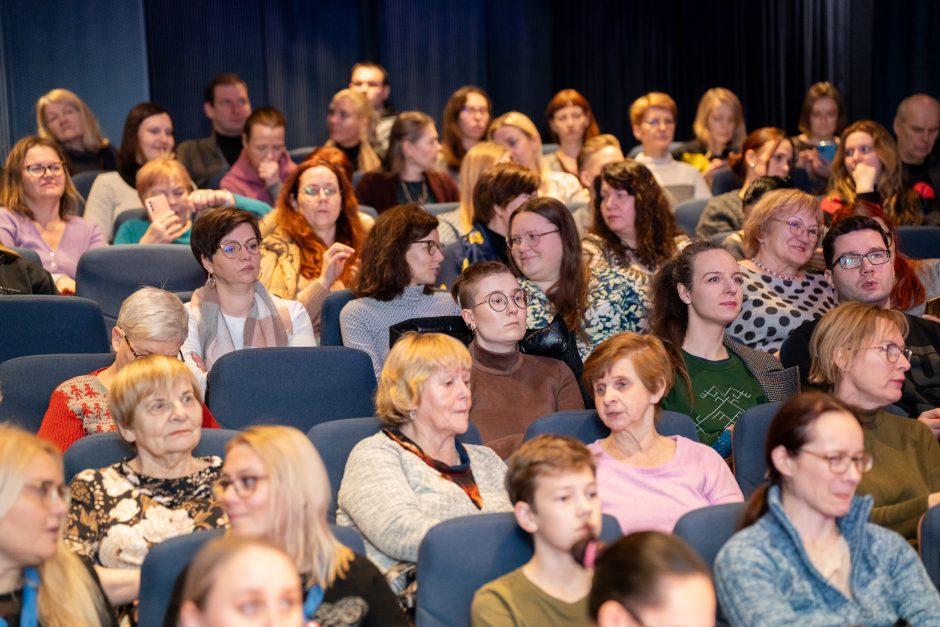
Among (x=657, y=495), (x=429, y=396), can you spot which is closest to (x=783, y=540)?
(x=657, y=495)

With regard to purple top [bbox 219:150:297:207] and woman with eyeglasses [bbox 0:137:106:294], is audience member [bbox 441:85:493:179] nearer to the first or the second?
purple top [bbox 219:150:297:207]

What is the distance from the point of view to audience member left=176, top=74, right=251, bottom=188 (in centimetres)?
653

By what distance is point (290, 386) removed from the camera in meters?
3.67

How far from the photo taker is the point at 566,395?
12.5ft

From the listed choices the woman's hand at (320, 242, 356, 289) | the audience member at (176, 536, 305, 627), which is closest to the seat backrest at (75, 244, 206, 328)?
the woman's hand at (320, 242, 356, 289)

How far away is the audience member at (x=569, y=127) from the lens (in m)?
6.90

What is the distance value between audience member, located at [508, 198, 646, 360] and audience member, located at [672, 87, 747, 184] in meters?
2.69

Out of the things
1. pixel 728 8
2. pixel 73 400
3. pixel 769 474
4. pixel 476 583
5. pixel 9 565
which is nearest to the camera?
pixel 9 565

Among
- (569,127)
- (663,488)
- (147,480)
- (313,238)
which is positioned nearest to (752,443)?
(663,488)

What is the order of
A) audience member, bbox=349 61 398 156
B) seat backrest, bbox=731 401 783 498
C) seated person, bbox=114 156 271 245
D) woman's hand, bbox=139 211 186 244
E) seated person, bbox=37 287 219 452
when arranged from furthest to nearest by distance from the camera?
audience member, bbox=349 61 398 156
seated person, bbox=114 156 271 245
woman's hand, bbox=139 211 186 244
seated person, bbox=37 287 219 452
seat backrest, bbox=731 401 783 498

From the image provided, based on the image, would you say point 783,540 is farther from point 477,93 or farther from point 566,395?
point 477,93

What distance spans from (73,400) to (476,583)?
4.54ft

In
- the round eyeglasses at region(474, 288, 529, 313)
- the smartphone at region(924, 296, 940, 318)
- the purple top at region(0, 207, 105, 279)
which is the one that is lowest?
the smartphone at region(924, 296, 940, 318)

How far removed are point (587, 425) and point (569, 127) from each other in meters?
3.83
